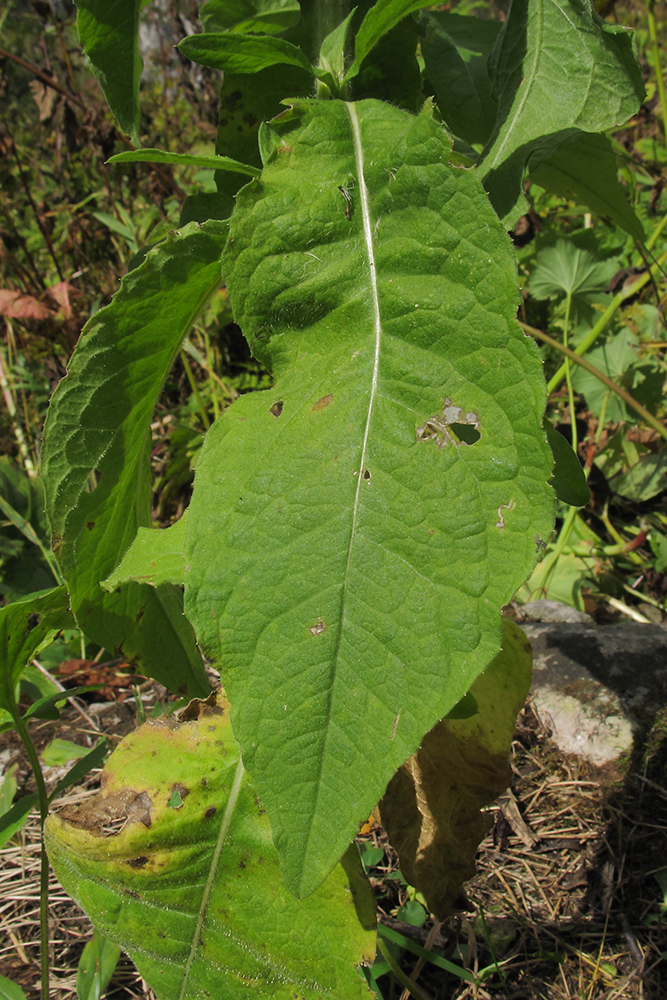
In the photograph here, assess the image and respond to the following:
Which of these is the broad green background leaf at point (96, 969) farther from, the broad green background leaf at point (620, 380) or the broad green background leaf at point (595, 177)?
the broad green background leaf at point (620, 380)

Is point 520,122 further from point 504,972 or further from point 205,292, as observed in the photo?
point 504,972

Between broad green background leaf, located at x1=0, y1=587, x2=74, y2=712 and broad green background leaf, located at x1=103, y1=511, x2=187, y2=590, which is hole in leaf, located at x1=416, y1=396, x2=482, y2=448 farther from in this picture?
broad green background leaf, located at x1=0, y1=587, x2=74, y2=712

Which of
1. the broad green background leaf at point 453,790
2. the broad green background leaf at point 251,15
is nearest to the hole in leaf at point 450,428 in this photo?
the broad green background leaf at point 453,790

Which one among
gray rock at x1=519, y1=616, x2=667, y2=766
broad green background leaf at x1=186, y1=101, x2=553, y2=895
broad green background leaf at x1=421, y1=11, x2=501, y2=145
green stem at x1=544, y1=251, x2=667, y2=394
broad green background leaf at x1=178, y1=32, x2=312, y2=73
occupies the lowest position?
gray rock at x1=519, y1=616, x2=667, y2=766

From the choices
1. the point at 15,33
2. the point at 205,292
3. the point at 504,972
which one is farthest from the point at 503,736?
the point at 15,33

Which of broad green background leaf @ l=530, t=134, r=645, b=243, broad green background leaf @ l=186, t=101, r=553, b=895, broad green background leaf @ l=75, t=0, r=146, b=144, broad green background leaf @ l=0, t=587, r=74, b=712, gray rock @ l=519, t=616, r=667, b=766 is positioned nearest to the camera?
broad green background leaf @ l=186, t=101, r=553, b=895

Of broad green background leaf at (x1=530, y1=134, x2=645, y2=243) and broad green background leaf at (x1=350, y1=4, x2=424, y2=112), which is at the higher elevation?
broad green background leaf at (x1=350, y1=4, x2=424, y2=112)

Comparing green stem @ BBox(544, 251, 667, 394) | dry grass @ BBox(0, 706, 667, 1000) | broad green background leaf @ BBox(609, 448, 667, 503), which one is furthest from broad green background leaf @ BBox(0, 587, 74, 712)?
broad green background leaf @ BBox(609, 448, 667, 503)
